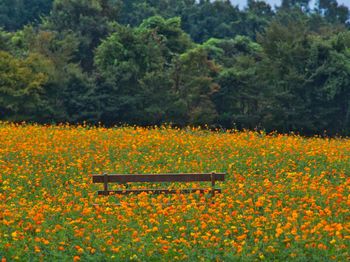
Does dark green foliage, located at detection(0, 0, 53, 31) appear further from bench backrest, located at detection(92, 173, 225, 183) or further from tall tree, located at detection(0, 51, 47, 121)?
bench backrest, located at detection(92, 173, 225, 183)

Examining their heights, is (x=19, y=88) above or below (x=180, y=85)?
below

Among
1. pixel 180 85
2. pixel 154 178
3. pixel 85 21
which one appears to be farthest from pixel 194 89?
pixel 154 178

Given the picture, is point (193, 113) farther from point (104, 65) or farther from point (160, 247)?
point (160, 247)

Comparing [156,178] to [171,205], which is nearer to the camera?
[171,205]

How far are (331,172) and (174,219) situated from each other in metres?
7.75

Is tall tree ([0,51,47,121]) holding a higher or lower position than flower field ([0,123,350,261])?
higher

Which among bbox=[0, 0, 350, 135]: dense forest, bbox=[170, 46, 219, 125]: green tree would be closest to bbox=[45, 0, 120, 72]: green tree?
bbox=[0, 0, 350, 135]: dense forest

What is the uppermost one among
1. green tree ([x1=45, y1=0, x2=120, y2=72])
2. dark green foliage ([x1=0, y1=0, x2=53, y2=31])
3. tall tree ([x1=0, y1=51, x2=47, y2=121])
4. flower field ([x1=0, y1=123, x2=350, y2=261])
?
dark green foliage ([x1=0, y1=0, x2=53, y2=31])

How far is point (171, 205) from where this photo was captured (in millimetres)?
13109

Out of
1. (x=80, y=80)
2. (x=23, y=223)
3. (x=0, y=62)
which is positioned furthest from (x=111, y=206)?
(x=80, y=80)

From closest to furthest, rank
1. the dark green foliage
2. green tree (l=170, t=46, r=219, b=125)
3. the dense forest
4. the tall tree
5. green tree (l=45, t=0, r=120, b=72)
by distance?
the tall tree
the dense forest
green tree (l=170, t=46, r=219, b=125)
green tree (l=45, t=0, r=120, b=72)
the dark green foliage

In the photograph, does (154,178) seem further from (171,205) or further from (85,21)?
(85,21)

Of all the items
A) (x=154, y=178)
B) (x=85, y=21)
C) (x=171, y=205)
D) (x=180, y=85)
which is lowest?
(x=171, y=205)

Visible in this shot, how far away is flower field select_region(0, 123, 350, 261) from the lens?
35.5 ft
